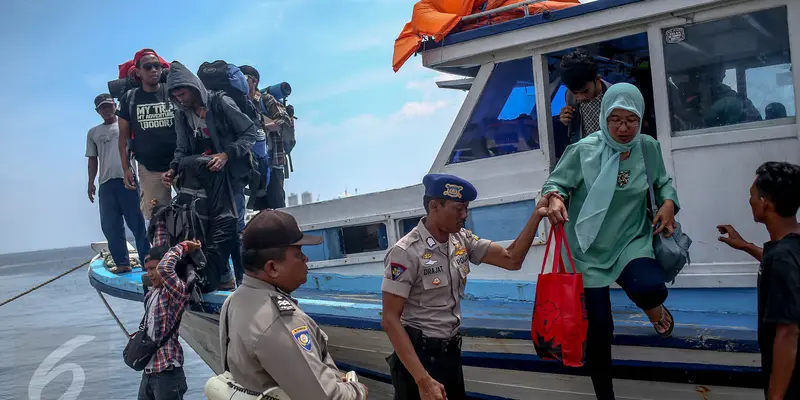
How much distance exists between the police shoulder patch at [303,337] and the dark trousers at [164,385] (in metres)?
2.61

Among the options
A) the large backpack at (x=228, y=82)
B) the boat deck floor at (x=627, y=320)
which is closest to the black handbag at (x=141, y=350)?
the boat deck floor at (x=627, y=320)

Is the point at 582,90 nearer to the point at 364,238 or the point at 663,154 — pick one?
the point at 663,154

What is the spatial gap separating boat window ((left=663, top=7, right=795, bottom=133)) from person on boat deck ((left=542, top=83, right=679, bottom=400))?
3.14 ft

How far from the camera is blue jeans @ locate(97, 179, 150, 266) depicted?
7070 millimetres

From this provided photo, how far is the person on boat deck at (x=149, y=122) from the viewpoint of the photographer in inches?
230

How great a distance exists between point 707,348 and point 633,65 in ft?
7.91

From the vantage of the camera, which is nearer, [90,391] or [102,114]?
[102,114]

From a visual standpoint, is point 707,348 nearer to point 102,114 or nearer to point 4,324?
point 102,114

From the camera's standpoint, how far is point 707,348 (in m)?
3.12

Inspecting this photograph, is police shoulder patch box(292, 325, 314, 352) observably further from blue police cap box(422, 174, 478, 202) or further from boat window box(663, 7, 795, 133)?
boat window box(663, 7, 795, 133)

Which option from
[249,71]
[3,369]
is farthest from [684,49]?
[3,369]

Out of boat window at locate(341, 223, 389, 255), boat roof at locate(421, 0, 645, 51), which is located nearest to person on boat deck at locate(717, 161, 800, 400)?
boat roof at locate(421, 0, 645, 51)

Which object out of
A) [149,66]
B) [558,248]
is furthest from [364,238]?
[558,248]

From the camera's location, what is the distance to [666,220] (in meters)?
3.00
